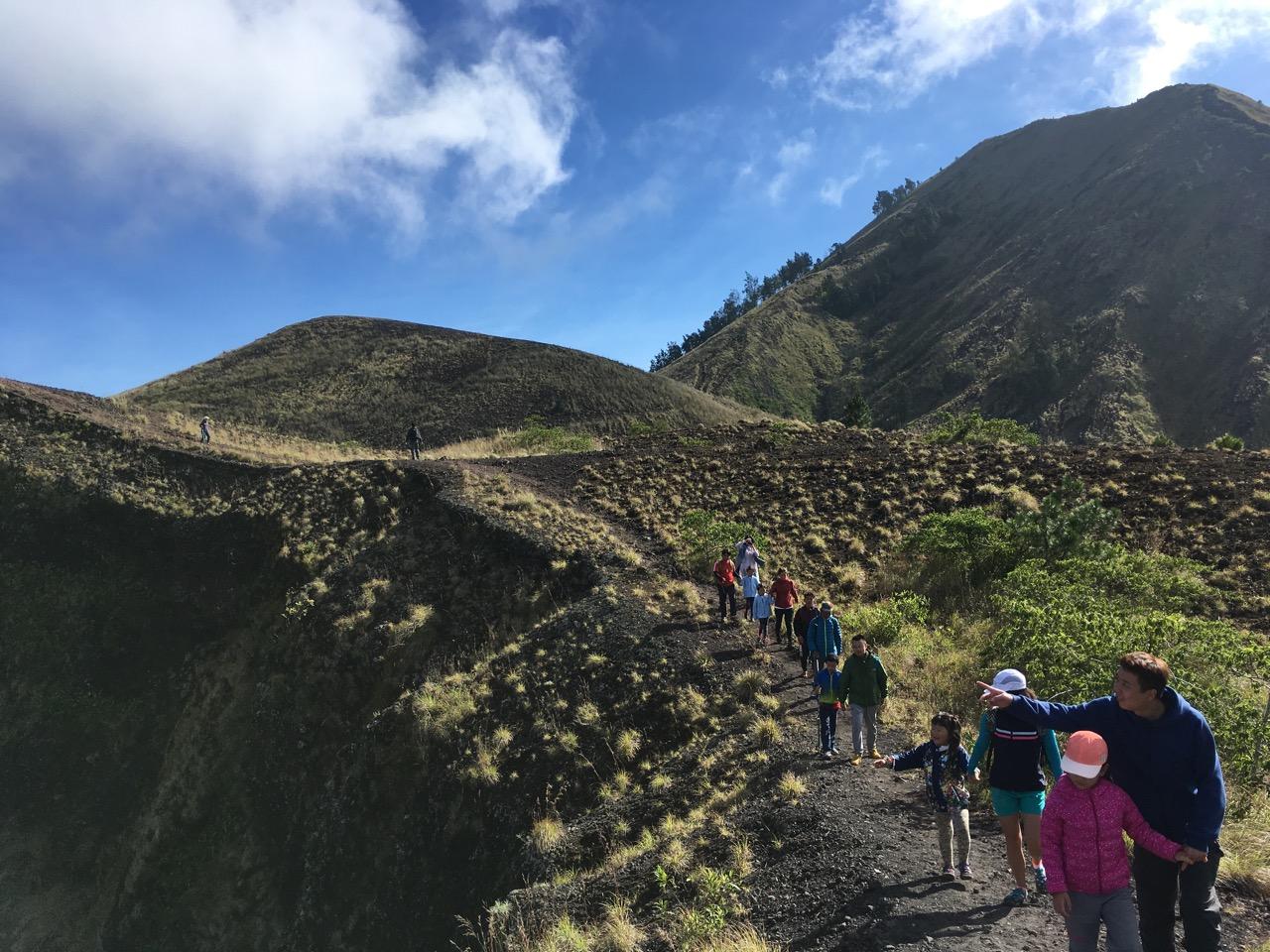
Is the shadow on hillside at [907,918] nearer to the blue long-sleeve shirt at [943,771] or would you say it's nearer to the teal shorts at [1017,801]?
the blue long-sleeve shirt at [943,771]

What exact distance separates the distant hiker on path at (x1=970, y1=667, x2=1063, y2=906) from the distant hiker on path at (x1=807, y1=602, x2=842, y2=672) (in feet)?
14.5

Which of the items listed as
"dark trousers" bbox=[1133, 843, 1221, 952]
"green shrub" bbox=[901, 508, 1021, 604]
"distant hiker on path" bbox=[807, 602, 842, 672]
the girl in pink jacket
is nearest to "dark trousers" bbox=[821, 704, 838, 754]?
"distant hiker on path" bbox=[807, 602, 842, 672]

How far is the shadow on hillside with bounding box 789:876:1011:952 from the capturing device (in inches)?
197

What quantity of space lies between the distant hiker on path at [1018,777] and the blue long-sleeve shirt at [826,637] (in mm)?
4424

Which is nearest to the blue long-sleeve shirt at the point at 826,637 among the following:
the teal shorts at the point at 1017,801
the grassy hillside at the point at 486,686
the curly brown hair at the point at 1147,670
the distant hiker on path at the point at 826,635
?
the distant hiker on path at the point at 826,635

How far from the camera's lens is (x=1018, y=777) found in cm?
509

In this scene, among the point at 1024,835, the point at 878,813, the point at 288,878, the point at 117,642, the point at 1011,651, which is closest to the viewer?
the point at 1024,835

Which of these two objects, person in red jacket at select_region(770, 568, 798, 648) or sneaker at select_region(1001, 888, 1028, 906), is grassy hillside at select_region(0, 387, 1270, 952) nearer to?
sneaker at select_region(1001, 888, 1028, 906)

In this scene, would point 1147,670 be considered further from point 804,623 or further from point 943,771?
point 804,623

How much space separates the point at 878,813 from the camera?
22.9 feet

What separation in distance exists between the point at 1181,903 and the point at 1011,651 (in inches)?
264

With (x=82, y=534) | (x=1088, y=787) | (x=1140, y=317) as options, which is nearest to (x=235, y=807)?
(x=82, y=534)

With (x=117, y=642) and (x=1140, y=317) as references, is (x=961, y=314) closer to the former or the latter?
(x=1140, y=317)

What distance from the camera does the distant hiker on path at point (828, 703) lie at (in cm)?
828
